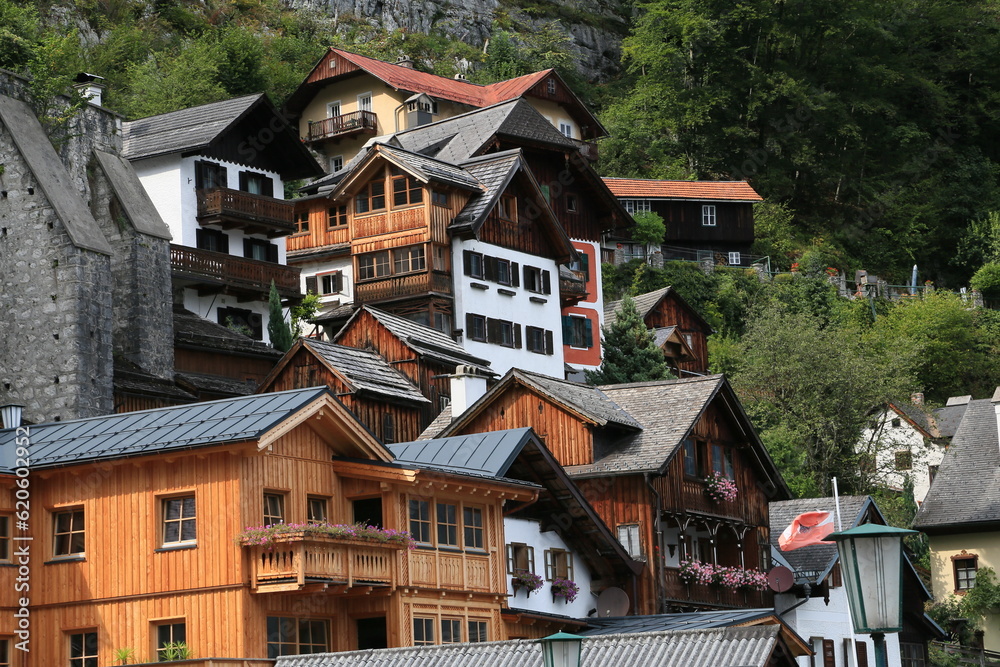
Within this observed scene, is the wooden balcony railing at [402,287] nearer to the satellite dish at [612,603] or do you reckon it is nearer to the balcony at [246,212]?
the balcony at [246,212]

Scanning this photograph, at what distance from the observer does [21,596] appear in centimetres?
2931

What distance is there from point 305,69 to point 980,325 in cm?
3992

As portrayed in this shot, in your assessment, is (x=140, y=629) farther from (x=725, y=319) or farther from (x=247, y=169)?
(x=725, y=319)

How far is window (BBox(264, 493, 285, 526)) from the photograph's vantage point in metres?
28.7

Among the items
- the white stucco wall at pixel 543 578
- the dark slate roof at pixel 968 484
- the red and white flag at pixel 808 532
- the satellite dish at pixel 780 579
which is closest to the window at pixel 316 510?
the white stucco wall at pixel 543 578

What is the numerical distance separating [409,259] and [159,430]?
2634 cm

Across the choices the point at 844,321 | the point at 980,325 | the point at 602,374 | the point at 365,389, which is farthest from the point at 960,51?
the point at 365,389

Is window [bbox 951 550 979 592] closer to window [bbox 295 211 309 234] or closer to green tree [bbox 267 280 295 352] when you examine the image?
green tree [bbox 267 280 295 352]

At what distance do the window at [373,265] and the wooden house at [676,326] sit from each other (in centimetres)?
1401

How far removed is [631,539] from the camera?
38531mm

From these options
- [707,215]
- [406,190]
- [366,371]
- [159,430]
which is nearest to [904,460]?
[707,215]

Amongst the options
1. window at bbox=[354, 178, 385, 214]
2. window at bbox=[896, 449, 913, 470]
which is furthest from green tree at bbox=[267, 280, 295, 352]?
window at bbox=[896, 449, 913, 470]

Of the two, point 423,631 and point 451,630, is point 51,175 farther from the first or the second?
point 423,631
